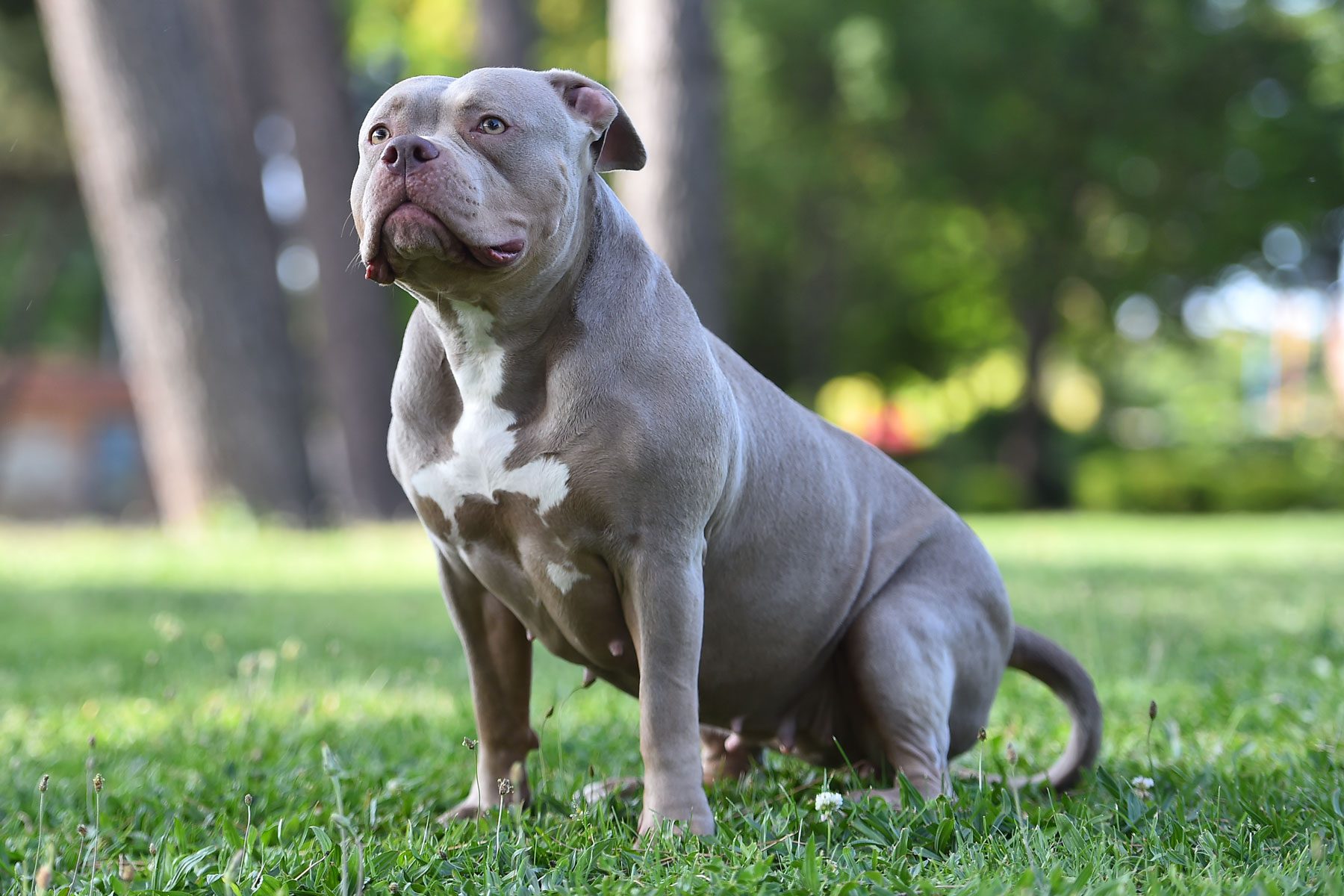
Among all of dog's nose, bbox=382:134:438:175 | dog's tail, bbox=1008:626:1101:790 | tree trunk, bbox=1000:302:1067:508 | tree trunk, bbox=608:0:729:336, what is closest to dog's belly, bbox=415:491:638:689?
dog's nose, bbox=382:134:438:175

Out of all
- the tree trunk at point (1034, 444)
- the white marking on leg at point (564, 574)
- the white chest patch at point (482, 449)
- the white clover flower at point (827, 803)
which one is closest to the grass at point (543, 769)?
the white clover flower at point (827, 803)

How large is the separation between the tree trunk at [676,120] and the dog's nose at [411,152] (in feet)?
21.4

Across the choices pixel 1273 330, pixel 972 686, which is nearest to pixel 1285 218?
pixel 972 686

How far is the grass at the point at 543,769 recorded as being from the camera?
230 cm

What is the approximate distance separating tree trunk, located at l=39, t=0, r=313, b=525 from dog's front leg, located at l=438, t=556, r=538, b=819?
7.52m

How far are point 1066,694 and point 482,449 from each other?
5.42 feet

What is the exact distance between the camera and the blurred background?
9.66 meters

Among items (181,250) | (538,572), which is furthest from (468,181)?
(181,250)

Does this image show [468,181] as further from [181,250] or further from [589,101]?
[181,250]

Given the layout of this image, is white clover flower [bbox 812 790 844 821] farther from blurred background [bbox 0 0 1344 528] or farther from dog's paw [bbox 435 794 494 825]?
blurred background [bbox 0 0 1344 528]

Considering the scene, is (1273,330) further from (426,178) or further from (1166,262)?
(426,178)

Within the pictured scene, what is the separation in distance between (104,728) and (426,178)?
2.61 m

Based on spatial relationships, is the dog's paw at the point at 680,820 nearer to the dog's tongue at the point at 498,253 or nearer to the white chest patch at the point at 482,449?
the white chest patch at the point at 482,449

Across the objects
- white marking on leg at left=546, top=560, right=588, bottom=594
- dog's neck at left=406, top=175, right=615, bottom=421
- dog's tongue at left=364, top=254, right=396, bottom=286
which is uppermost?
dog's tongue at left=364, top=254, right=396, bottom=286
